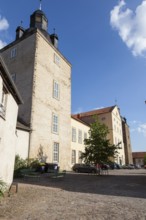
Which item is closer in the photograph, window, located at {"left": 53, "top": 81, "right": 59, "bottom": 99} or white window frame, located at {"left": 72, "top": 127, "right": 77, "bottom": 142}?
window, located at {"left": 53, "top": 81, "right": 59, "bottom": 99}

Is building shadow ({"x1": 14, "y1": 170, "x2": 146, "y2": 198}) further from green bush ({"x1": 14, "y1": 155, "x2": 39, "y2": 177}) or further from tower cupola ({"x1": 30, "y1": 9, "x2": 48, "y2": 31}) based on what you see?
tower cupola ({"x1": 30, "y1": 9, "x2": 48, "y2": 31})

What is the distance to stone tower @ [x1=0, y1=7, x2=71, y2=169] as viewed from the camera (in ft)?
70.9

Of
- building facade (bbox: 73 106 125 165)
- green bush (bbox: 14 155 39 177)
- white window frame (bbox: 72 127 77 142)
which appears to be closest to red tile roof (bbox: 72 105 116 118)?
building facade (bbox: 73 106 125 165)

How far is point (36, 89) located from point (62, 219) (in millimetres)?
17820

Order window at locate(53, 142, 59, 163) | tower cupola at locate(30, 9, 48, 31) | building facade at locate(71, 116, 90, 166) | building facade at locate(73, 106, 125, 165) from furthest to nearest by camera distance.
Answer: building facade at locate(73, 106, 125, 165), building facade at locate(71, 116, 90, 166), tower cupola at locate(30, 9, 48, 31), window at locate(53, 142, 59, 163)

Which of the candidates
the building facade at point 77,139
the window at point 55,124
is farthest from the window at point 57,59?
the building facade at point 77,139

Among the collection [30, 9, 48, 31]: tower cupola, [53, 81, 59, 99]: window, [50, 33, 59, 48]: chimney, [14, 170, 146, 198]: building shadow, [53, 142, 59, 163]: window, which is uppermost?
[30, 9, 48, 31]: tower cupola

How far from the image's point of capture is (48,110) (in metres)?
23.7

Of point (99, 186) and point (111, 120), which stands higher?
point (111, 120)

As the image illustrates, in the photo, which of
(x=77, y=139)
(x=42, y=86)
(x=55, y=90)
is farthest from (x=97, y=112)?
(x=42, y=86)

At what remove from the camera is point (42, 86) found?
23438 millimetres

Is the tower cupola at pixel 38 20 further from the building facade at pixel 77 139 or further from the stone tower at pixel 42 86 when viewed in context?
the building facade at pixel 77 139

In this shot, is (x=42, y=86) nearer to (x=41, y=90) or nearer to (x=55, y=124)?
(x=41, y=90)

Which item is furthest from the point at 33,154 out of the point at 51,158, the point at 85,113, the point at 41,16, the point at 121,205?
the point at 85,113
